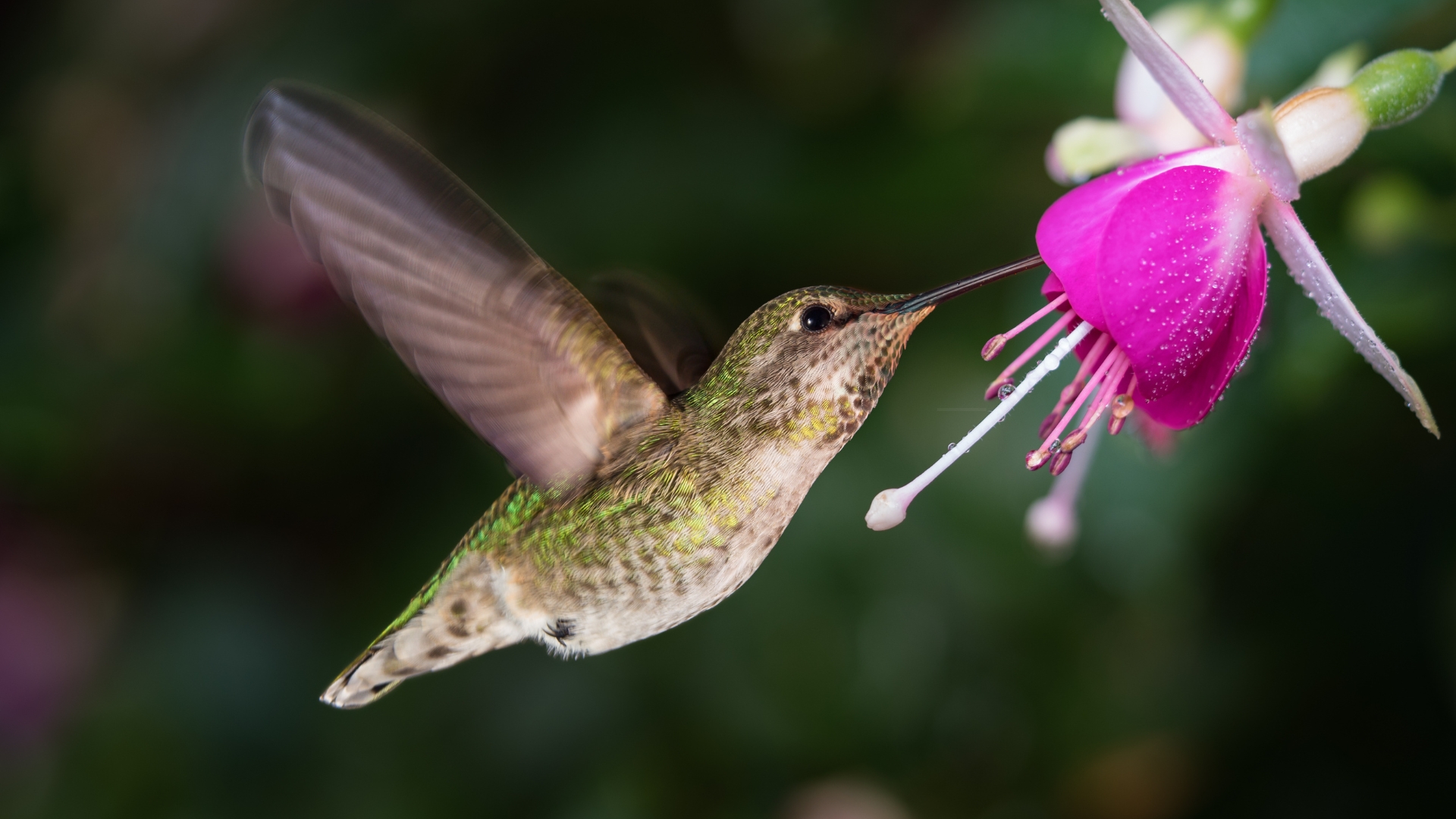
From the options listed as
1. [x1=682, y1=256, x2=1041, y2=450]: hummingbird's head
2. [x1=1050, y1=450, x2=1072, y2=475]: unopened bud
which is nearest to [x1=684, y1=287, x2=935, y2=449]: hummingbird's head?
[x1=682, y1=256, x2=1041, y2=450]: hummingbird's head

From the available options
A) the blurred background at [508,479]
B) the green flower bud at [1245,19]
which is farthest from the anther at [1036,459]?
the blurred background at [508,479]

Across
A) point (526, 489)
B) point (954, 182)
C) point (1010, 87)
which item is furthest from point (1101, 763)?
point (526, 489)

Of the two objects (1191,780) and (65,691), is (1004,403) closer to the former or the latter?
(1191,780)

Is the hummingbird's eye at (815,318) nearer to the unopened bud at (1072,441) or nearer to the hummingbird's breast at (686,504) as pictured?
the hummingbird's breast at (686,504)

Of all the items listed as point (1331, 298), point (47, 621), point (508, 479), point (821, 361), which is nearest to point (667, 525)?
point (821, 361)

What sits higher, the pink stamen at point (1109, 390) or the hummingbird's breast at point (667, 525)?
the hummingbird's breast at point (667, 525)

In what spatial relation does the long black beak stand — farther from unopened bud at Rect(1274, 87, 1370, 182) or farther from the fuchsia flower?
unopened bud at Rect(1274, 87, 1370, 182)
